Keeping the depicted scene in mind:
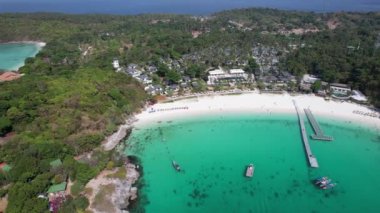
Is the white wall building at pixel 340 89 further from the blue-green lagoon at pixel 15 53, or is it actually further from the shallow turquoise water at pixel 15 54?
the shallow turquoise water at pixel 15 54

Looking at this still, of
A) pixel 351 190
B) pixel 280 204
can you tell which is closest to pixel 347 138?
pixel 351 190

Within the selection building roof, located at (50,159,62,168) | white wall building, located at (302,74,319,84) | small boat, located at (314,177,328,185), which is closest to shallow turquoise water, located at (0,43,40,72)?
building roof, located at (50,159,62,168)

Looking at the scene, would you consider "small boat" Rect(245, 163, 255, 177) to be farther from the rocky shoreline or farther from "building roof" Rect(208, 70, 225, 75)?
"building roof" Rect(208, 70, 225, 75)

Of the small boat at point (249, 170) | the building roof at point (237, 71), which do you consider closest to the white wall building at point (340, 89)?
the building roof at point (237, 71)

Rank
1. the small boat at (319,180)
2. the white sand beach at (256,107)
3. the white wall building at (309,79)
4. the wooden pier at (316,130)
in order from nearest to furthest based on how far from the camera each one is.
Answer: the small boat at (319,180) < the wooden pier at (316,130) < the white sand beach at (256,107) < the white wall building at (309,79)

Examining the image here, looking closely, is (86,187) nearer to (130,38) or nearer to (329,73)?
(329,73)

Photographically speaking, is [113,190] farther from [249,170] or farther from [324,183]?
[324,183]

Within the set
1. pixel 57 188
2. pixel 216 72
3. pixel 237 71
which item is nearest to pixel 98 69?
pixel 216 72
